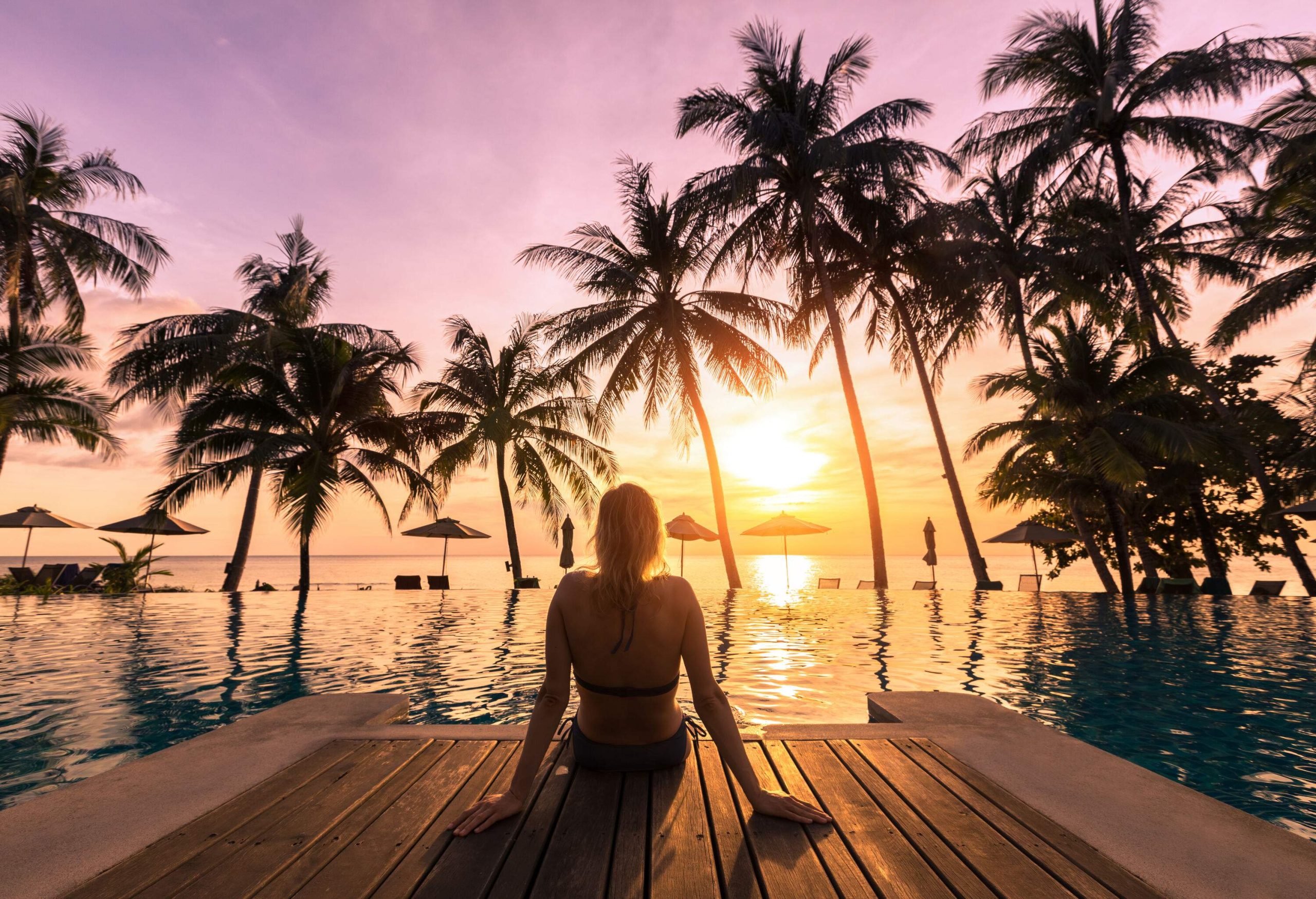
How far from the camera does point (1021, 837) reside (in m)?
2.65

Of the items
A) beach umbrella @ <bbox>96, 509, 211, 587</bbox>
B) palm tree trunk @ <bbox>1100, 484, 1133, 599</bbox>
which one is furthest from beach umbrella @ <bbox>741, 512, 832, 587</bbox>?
beach umbrella @ <bbox>96, 509, 211, 587</bbox>

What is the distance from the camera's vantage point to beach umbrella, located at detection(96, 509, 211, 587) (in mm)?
19609

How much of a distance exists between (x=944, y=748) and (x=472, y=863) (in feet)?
9.28

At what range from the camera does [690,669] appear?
2900mm

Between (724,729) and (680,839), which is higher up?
(724,729)

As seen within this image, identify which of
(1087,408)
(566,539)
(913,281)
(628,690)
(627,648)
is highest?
(913,281)

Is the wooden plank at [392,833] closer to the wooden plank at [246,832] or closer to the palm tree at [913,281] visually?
the wooden plank at [246,832]

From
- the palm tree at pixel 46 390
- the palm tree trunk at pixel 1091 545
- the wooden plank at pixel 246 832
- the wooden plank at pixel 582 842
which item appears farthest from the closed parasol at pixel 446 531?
the wooden plank at pixel 582 842

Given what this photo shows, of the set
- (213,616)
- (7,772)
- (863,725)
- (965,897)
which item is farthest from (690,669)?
(213,616)

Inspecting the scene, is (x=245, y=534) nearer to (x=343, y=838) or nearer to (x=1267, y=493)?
(x=343, y=838)

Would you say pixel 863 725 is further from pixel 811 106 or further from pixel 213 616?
pixel 811 106

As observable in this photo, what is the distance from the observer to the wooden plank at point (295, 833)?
2.23 metres

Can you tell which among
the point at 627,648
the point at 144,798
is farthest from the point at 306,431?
the point at 627,648

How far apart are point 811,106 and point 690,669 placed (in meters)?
21.4
